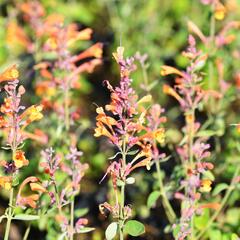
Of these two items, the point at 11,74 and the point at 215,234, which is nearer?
the point at 11,74

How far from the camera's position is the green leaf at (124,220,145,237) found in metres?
3.35

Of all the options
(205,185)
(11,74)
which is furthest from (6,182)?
(205,185)

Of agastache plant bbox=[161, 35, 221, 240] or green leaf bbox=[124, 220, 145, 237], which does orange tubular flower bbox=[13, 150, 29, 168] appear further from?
agastache plant bbox=[161, 35, 221, 240]

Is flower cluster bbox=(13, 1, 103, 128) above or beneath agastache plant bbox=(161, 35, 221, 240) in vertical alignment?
above

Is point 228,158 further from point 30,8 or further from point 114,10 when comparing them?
point 114,10

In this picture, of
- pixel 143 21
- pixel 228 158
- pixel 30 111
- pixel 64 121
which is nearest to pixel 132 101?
pixel 30 111

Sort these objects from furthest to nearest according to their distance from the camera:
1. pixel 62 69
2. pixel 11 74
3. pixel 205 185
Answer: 1. pixel 62 69
2. pixel 205 185
3. pixel 11 74

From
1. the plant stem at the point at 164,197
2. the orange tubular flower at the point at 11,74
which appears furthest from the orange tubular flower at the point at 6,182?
the plant stem at the point at 164,197

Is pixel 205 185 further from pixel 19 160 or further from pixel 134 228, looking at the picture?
pixel 19 160

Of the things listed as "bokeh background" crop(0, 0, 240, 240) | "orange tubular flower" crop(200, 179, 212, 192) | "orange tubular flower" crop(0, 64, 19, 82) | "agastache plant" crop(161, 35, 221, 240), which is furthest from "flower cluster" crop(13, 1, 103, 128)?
"orange tubular flower" crop(200, 179, 212, 192)

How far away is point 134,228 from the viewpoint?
3.39m

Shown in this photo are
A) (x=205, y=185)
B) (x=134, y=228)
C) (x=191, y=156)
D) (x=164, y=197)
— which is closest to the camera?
(x=134, y=228)

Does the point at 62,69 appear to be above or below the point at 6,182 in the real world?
above

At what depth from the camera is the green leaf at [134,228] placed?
3.35m
